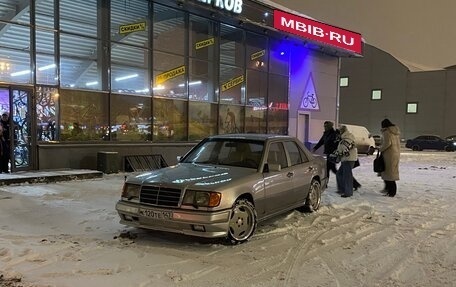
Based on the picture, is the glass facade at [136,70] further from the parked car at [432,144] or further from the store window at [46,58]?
the parked car at [432,144]

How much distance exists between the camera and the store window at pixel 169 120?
52.2 feet

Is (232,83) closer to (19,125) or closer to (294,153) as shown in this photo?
(19,125)

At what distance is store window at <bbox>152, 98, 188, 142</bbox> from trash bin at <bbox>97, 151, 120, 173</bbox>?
2.49 meters

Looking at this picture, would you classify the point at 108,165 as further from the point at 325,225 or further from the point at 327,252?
the point at 327,252

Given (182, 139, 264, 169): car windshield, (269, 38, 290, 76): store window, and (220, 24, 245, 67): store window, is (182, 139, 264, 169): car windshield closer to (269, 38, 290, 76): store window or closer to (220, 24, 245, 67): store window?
(220, 24, 245, 67): store window

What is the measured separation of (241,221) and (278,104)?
15.8 metres

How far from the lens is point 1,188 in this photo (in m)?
9.89

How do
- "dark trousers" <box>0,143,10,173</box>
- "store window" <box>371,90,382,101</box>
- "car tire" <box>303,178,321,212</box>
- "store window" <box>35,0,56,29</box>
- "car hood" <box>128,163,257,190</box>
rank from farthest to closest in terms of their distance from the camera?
"store window" <box>371,90,382,101</box> → "store window" <box>35,0,56,29</box> → "dark trousers" <box>0,143,10,173</box> → "car tire" <box>303,178,321,212</box> → "car hood" <box>128,163,257,190</box>

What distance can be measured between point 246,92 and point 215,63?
7.41 feet

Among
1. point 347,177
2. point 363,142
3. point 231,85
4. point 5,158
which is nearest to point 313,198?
point 347,177

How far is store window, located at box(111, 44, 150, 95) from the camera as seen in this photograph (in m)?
14.9

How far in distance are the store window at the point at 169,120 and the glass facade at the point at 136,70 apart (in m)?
0.04

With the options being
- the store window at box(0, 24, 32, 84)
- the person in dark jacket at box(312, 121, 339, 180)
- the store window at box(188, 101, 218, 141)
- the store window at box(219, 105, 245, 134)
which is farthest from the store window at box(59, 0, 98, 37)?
the person in dark jacket at box(312, 121, 339, 180)

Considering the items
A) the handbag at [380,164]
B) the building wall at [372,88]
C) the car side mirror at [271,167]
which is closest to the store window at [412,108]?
the building wall at [372,88]
